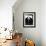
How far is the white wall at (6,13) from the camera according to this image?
421cm

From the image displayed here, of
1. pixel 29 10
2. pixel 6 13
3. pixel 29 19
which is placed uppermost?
pixel 29 10

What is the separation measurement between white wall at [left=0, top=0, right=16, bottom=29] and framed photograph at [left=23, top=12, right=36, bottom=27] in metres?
1.05

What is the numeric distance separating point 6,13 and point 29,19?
4.23 ft

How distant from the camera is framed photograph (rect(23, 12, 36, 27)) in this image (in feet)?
16.9

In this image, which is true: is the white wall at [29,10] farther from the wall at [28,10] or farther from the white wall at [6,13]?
the white wall at [6,13]

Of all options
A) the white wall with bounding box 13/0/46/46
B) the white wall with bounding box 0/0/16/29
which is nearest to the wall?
the white wall with bounding box 13/0/46/46

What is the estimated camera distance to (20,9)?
520 cm

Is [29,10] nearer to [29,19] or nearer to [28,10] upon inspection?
[28,10]

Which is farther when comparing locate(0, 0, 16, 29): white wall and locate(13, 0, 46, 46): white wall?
locate(13, 0, 46, 46): white wall

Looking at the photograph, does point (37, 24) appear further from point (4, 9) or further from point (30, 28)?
point (4, 9)

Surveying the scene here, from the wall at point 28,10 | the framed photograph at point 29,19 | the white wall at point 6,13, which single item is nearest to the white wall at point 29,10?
the wall at point 28,10

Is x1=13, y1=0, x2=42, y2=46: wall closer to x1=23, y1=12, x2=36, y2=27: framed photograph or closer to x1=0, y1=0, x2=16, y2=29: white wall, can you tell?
x1=23, y1=12, x2=36, y2=27: framed photograph

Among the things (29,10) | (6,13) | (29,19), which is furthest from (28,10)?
(6,13)

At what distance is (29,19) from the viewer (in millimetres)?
5156
